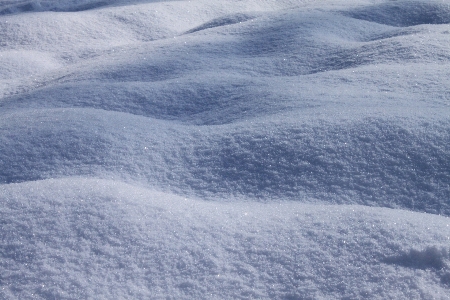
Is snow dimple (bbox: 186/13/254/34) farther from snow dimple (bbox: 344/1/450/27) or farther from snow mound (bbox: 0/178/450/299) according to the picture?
snow mound (bbox: 0/178/450/299)

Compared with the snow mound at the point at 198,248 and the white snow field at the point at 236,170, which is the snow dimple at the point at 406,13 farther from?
the snow mound at the point at 198,248

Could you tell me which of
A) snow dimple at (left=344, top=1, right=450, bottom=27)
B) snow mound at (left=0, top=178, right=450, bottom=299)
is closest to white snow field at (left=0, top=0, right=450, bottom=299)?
snow mound at (left=0, top=178, right=450, bottom=299)

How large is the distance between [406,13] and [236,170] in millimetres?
1355

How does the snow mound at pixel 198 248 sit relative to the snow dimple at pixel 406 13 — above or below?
below

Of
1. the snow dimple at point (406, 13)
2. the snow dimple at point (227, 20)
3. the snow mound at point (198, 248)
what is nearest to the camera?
the snow mound at point (198, 248)

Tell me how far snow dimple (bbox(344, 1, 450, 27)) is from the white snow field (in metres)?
0.22

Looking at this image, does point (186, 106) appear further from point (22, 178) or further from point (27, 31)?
point (27, 31)

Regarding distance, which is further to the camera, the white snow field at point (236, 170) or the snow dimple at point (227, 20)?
the snow dimple at point (227, 20)

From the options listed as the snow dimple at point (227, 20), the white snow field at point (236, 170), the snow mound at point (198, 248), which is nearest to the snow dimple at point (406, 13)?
the white snow field at point (236, 170)

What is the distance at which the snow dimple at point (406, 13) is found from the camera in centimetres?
181

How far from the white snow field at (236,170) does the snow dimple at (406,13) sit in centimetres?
22

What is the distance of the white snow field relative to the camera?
2.16ft

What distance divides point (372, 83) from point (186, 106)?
0.51 m

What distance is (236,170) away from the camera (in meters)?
0.92
